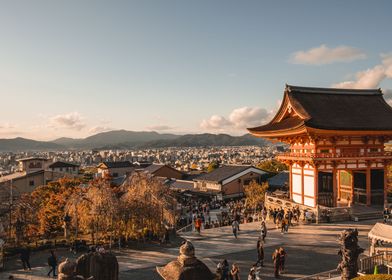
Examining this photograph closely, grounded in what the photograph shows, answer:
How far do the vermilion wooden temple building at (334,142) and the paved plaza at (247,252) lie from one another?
5166mm

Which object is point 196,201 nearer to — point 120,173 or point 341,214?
point 341,214

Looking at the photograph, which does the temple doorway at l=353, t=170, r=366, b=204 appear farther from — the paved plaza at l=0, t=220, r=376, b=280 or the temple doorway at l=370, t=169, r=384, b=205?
the paved plaza at l=0, t=220, r=376, b=280

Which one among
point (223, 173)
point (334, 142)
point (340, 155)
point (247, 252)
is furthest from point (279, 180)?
point (247, 252)

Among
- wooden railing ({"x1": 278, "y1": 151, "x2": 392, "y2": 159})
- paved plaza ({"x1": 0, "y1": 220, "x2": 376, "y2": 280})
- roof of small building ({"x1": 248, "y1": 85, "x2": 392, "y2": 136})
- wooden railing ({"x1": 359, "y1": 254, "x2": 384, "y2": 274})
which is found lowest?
paved plaza ({"x1": 0, "y1": 220, "x2": 376, "y2": 280})

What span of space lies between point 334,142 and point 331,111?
3254 mm

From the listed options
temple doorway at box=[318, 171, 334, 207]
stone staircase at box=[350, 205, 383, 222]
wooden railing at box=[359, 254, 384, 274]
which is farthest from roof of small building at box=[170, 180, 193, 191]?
wooden railing at box=[359, 254, 384, 274]

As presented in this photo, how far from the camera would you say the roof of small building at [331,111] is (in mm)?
29266

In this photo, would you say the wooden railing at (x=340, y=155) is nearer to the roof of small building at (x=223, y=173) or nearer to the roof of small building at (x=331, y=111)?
the roof of small building at (x=331, y=111)

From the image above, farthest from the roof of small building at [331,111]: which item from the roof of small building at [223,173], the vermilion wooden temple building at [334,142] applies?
the roof of small building at [223,173]

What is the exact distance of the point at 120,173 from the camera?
265 ft

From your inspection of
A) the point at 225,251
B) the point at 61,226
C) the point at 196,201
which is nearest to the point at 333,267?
the point at 225,251

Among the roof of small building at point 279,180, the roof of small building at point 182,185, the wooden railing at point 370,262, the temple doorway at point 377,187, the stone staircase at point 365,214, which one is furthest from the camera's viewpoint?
the roof of small building at point 182,185

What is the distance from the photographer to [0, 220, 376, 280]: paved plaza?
1734 centimetres

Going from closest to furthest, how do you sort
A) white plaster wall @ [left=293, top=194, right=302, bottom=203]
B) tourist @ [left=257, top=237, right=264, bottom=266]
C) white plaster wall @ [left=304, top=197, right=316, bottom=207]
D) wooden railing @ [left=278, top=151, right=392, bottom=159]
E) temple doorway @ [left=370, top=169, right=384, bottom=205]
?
tourist @ [left=257, top=237, right=264, bottom=266] → wooden railing @ [left=278, top=151, right=392, bottom=159] → white plaster wall @ [left=304, top=197, right=316, bottom=207] → temple doorway @ [left=370, top=169, right=384, bottom=205] → white plaster wall @ [left=293, top=194, right=302, bottom=203]
